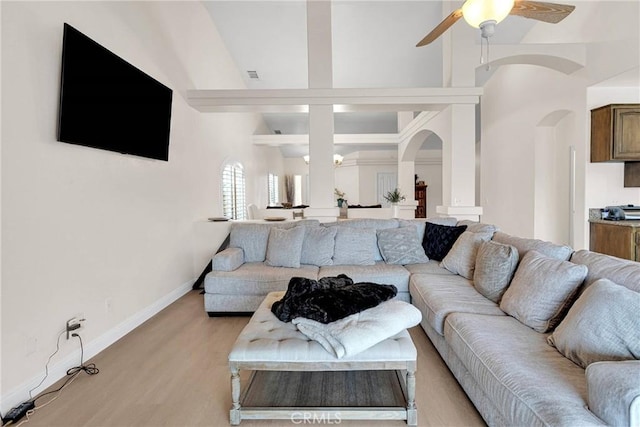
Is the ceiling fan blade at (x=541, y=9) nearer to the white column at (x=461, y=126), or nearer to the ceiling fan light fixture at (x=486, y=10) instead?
the ceiling fan light fixture at (x=486, y=10)

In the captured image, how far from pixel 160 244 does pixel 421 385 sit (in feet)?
9.61

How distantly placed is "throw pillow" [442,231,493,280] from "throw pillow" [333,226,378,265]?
781 mm

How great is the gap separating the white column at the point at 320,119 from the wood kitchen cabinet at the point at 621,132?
3411 mm

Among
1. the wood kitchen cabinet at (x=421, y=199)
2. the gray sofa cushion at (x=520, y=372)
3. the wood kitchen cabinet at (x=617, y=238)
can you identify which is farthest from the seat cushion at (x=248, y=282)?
the wood kitchen cabinet at (x=421, y=199)

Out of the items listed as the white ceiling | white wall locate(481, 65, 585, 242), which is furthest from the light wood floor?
the white ceiling

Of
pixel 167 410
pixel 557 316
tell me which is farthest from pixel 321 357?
pixel 557 316

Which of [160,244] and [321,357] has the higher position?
[160,244]

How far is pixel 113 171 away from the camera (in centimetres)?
284

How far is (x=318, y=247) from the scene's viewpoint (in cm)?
363

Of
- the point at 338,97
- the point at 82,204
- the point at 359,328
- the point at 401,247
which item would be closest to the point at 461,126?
the point at 338,97

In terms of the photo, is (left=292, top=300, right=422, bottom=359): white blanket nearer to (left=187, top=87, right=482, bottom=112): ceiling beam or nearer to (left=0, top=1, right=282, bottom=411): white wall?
(left=0, top=1, right=282, bottom=411): white wall

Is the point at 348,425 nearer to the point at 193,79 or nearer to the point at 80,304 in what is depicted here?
the point at 80,304

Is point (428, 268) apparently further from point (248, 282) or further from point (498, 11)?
point (498, 11)

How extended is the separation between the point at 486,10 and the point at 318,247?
99.6 inches
